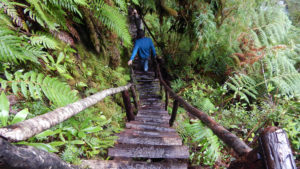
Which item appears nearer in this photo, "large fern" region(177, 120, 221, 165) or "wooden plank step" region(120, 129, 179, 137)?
"large fern" region(177, 120, 221, 165)

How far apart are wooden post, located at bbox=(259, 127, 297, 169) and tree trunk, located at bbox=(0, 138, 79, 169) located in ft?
3.25

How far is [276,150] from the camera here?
0.61 m

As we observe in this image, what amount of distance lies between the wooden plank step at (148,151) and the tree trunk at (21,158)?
1.26 m

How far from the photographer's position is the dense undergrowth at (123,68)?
1.51m

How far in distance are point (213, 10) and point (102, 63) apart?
133 inches

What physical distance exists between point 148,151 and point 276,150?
158 centimetres

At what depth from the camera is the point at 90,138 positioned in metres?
1.71

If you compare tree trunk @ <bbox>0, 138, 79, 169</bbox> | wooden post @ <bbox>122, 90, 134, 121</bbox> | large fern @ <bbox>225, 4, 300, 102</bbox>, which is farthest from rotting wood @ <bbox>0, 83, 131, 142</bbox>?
large fern @ <bbox>225, 4, 300, 102</bbox>

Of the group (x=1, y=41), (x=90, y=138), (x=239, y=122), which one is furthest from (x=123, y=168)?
(x=239, y=122)

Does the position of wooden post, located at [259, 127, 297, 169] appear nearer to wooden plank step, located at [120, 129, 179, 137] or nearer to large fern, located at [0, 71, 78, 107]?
large fern, located at [0, 71, 78, 107]

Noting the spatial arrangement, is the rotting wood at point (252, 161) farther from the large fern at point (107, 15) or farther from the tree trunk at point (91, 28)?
the tree trunk at point (91, 28)

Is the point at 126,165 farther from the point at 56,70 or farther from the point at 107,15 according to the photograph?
the point at 107,15

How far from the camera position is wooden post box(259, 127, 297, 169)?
0.60 metres

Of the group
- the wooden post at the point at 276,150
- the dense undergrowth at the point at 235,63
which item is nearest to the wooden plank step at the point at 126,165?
the dense undergrowth at the point at 235,63
